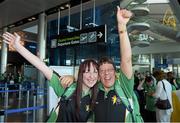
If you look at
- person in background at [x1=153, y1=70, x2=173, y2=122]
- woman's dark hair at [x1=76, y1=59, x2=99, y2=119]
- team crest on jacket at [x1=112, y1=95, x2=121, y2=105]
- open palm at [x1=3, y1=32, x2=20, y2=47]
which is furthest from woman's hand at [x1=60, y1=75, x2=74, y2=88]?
person in background at [x1=153, y1=70, x2=173, y2=122]

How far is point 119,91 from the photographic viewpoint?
71.8 inches

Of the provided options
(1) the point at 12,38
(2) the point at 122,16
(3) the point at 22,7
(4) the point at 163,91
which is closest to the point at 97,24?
(3) the point at 22,7

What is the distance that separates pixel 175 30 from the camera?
1504 cm

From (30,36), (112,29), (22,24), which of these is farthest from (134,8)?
(30,36)

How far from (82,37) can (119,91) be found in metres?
6.89

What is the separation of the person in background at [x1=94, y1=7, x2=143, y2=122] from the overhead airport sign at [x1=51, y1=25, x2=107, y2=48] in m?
5.91

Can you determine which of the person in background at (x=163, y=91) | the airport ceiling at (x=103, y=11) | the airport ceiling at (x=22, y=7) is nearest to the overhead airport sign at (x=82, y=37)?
the airport ceiling at (x=103, y=11)

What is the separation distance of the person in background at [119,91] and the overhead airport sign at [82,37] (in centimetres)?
591

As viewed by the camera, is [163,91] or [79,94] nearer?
[79,94]

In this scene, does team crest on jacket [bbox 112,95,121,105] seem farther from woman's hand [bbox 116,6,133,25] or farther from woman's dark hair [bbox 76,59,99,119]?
woman's hand [bbox 116,6,133,25]

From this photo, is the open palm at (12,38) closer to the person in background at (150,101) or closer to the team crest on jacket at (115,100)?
the team crest on jacket at (115,100)

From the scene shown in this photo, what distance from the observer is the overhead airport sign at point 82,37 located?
26.2 ft

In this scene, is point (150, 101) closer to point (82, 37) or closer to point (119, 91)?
point (82, 37)

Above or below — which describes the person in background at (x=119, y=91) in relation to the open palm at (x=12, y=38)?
below
